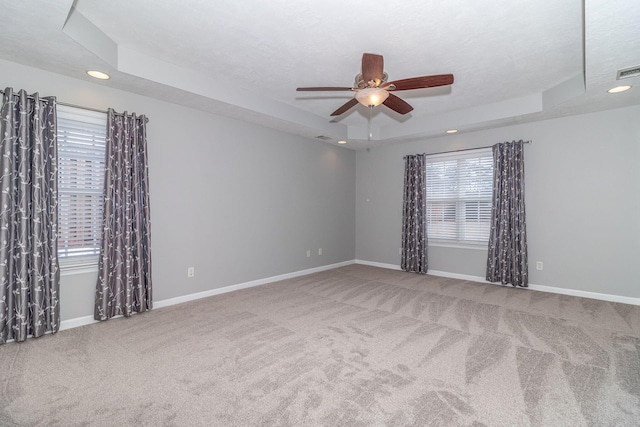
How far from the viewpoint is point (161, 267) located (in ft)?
12.1

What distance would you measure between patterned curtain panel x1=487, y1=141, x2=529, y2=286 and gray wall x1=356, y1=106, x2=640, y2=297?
15 centimetres

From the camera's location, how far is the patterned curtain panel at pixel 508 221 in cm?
455

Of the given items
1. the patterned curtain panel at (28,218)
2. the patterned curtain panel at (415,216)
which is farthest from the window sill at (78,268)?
the patterned curtain panel at (415,216)

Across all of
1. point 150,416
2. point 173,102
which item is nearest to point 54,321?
point 150,416

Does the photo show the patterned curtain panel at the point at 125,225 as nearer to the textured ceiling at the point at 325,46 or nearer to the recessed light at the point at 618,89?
the textured ceiling at the point at 325,46

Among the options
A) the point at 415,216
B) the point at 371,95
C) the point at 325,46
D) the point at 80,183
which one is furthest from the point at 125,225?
the point at 415,216

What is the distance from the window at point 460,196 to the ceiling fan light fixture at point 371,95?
3.15 metres

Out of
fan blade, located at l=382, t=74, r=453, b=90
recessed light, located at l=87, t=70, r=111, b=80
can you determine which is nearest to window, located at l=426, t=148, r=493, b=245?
fan blade, located at l=382, t=74, r=453, b=90

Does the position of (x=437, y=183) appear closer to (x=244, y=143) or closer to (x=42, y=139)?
(x=244, y=143)

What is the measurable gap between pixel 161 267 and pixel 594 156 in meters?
5.75

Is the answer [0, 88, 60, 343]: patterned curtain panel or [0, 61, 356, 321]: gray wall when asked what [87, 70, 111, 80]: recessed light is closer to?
[0, 61, 356, 321]: gray wall

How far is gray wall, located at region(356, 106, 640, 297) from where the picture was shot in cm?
385

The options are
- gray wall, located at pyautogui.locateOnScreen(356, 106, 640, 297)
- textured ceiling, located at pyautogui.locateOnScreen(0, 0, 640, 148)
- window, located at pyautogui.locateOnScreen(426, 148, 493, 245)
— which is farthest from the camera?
window, located at pyautogui.locateOnScreen(426, 148, 493, 245)

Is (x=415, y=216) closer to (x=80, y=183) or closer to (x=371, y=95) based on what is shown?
(x=371, y=95)
